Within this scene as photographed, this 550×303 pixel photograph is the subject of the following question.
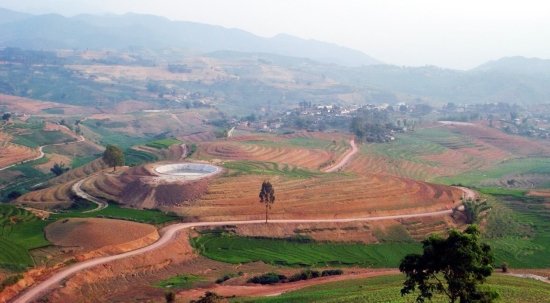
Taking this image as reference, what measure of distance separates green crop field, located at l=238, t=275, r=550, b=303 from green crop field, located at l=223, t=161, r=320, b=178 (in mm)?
38423

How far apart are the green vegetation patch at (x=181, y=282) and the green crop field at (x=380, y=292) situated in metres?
7.72

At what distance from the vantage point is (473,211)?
7125 cm

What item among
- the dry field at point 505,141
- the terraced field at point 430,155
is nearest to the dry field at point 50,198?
the terraced field at point 430,155

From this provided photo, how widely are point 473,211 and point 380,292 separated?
37.0 metres

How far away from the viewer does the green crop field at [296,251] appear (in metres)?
58.0

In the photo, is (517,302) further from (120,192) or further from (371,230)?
(120,192)

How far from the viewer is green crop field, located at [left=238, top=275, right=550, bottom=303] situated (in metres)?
36.3

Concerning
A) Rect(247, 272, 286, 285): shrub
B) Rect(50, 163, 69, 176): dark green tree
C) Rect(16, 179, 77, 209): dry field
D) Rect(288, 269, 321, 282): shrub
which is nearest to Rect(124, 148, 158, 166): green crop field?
Rect(50, 163, 69, 176): dark green tree

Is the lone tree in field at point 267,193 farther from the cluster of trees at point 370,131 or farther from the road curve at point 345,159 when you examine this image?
the cluster of trees at point 370,131

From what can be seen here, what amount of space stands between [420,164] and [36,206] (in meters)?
81.0

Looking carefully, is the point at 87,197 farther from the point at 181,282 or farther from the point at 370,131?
the point at 370,131

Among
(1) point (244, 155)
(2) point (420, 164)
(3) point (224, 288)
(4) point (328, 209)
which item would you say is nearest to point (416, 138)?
(2) point (420, 164)

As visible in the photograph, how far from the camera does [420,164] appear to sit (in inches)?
4934

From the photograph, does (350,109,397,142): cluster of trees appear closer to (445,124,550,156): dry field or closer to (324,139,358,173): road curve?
(324,139,358,173): road curve
